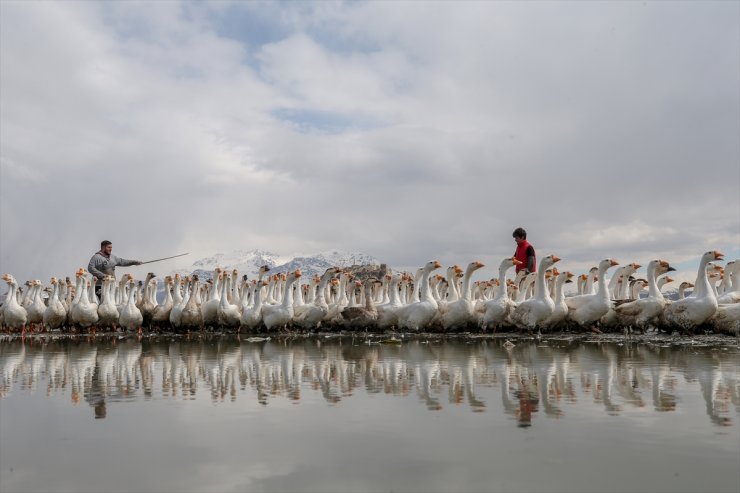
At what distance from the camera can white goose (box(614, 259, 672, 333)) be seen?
58.9 ft

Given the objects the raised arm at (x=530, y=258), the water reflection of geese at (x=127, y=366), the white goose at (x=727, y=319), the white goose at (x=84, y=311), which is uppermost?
the raised arm at (x=530, y=258)

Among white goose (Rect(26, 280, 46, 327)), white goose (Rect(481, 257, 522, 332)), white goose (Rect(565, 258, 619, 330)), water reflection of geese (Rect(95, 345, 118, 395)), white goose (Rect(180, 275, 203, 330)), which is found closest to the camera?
water reflection of geese (Rect(95, 345, 118, 395))

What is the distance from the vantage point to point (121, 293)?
2591 centimetres

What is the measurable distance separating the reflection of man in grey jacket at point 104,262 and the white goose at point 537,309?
594 inches

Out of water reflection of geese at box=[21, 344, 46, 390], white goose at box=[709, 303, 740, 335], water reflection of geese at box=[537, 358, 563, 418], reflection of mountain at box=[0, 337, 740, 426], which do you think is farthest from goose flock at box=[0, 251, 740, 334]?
water reflection of geese at box=[537, 358, 563, 418]

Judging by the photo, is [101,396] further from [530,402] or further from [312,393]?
[530,402]

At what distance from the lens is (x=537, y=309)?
18422mm

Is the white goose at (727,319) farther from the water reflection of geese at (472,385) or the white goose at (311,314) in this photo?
the white goose at (311,314)

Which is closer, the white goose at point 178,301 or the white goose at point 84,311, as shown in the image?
the white goose at point 84,311

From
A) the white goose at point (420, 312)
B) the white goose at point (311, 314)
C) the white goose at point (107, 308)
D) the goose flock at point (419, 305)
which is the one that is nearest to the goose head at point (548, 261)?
the goose flock at point (419, 305)

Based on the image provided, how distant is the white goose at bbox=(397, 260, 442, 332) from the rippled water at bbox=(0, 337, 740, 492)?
28.1 ft

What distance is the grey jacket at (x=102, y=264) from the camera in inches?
963

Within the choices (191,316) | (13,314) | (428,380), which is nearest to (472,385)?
(428,380)

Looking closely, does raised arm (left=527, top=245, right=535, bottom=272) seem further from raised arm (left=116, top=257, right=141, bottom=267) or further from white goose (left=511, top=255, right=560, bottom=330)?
raised arm (left=116, top=257, right=141, bottom=267)
